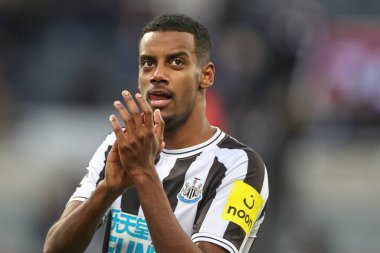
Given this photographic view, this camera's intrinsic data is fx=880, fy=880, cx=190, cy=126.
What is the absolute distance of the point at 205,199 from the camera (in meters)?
4.33

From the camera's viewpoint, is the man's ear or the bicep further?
the man's ear

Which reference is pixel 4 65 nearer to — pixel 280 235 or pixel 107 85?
pixel 107 85

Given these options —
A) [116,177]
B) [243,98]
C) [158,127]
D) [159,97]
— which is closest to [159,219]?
[116,177]

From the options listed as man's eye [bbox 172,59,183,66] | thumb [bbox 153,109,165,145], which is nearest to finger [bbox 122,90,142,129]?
thumb [bbox 153,109,165,145]

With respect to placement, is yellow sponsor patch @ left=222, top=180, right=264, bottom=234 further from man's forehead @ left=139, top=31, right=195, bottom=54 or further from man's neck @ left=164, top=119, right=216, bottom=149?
man's forehead @ left=139, top=31, right=195, bottom=54

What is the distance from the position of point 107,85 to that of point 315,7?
295 centimetres

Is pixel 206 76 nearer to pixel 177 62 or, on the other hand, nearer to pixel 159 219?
pixel 177 62

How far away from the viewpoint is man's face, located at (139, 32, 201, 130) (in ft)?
14.3

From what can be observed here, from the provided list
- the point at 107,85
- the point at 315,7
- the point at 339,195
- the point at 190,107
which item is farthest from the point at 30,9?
the point at 190,107

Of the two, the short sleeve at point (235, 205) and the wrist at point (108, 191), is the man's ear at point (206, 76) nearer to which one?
the short sleeve at point (235, 205)

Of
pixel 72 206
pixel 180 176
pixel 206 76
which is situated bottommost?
pixel 72 206

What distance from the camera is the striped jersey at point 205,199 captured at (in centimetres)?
425

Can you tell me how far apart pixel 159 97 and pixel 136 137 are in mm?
636

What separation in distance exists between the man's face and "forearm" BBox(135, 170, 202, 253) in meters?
0.63
